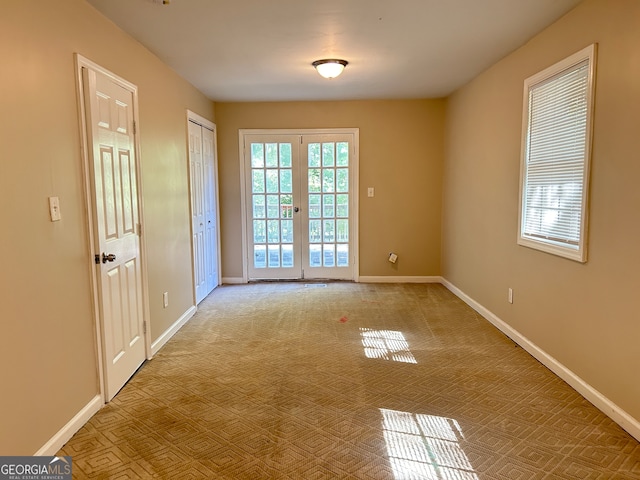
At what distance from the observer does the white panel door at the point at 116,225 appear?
99.9 inches

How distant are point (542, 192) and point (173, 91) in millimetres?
3295

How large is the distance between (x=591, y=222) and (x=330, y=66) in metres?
2.40

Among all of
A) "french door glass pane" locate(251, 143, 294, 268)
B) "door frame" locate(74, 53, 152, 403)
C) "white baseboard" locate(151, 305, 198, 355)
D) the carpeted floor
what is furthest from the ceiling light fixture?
"white baseboard" locate(151, 305, 198, 355)

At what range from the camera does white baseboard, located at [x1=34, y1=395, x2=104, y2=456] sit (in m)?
2.08

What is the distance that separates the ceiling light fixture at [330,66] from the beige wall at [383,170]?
179 centimetres

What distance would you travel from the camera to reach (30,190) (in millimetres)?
1979

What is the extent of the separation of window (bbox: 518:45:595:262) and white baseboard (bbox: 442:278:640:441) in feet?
2.49

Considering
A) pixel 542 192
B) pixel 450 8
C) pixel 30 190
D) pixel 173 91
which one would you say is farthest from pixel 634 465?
pixel 173 91

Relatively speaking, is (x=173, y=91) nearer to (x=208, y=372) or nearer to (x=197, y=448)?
(x=208, y=372)

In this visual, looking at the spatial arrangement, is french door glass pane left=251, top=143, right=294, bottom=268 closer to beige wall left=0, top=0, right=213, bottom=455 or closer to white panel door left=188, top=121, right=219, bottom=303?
white panel door left=188, top=121, right=219, bottom=303

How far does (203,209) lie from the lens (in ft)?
16.6

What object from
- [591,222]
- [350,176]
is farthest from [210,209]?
[591,222]

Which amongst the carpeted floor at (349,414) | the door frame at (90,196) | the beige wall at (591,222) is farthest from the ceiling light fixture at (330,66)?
the carpeted floor at (349,414)

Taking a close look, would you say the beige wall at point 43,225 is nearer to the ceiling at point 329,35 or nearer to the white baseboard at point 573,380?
the ceiling at point 329,35
